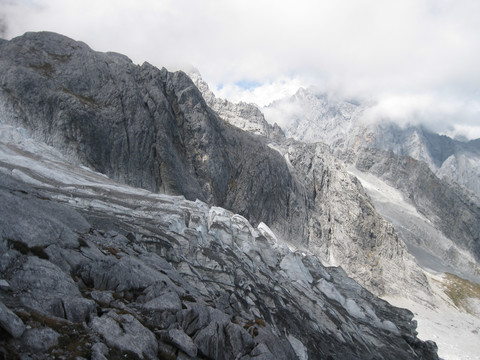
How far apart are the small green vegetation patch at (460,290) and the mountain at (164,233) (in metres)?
17.4

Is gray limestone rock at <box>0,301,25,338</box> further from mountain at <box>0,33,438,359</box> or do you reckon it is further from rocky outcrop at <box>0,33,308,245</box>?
rocky outcrop at <box>0,33,308,245</box>

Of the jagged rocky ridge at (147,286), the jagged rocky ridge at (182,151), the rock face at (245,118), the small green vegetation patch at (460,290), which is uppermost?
the rock face at (245,118)

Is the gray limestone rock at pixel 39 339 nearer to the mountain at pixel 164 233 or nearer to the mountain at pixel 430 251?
the mountain at pixel 164 233

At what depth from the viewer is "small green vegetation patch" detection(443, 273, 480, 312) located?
11738 cm

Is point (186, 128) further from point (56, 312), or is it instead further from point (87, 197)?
point (56, 312)

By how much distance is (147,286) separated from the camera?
2123cm

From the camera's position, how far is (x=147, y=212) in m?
45.7

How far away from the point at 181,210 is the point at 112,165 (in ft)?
101

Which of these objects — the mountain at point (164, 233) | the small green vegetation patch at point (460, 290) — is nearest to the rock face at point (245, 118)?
the mountain at point (164, 233)

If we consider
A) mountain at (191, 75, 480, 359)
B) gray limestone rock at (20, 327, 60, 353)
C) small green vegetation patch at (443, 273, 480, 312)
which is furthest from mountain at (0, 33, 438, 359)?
small green vegetation patch at (443, 273, 480, 312)

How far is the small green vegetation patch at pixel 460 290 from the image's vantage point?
385 ft

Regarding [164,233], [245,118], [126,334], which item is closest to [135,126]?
[164,233]

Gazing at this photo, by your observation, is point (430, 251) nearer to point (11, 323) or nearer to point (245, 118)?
point (245, 118)

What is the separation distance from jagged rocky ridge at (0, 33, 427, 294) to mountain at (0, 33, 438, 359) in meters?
0.38
